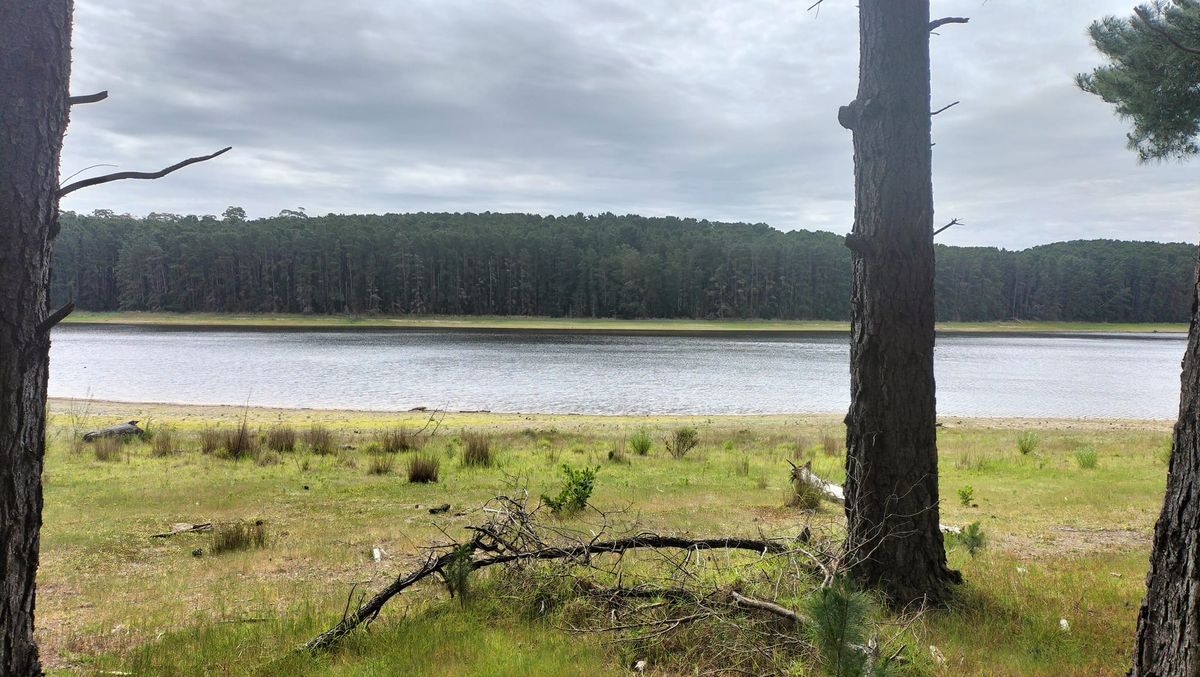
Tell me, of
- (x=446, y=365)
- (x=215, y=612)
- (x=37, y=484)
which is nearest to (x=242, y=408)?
(x=446, y=365)

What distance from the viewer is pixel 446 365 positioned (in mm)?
44062

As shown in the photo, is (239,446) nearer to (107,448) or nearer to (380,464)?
(107,448)

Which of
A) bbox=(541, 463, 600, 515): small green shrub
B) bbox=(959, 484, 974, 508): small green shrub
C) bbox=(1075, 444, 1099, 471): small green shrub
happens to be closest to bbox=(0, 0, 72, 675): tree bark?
bbox=(541, 463, 600, 515): small green shrub

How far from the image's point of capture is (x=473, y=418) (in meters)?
23.0

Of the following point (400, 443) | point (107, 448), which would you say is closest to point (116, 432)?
point (107, 448)

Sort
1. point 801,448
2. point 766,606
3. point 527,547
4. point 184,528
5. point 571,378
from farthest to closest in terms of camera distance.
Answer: point 571,378
point 801,448
point 184,528
point 527,547
point 766,606

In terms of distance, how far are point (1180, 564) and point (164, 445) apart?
14.8m

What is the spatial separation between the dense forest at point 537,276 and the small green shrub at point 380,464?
9688cm

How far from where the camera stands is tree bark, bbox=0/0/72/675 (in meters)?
2.66

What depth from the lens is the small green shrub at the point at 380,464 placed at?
11273 mm

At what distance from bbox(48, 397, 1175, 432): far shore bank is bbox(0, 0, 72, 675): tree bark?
1697cm

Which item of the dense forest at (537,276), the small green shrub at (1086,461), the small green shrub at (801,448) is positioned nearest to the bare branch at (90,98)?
the small green shrub at (801,448)

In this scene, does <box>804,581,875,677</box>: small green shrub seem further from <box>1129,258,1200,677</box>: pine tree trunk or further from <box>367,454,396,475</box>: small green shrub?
<box>367,454,396,475</box>: small green shrub

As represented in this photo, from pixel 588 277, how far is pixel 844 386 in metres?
77.0
